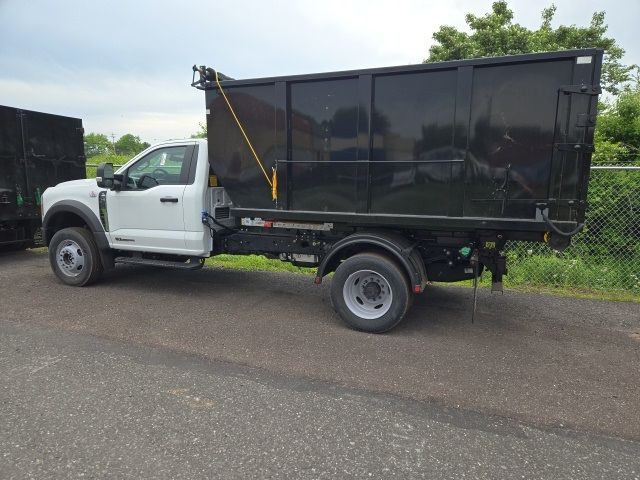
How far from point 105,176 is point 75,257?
1.38 m

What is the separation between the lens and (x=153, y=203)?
604 cm

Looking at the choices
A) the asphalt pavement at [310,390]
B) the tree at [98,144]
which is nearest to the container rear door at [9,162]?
the asphalt pavement at [310,390]

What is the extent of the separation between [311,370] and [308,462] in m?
1.28

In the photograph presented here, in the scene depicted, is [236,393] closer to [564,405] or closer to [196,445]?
[196,445]

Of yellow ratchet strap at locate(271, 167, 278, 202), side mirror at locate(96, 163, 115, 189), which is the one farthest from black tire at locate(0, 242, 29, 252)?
yellow ratchet strap at locate(271, 167, 278, 202)

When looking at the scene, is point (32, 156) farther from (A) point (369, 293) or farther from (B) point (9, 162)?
(A) point (369, 293)

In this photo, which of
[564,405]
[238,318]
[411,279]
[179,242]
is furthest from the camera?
[179,242]

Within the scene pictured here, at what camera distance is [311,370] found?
3.98 metres

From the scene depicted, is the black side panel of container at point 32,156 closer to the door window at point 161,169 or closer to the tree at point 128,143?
the door window at point 161,169

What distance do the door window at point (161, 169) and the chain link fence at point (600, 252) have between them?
4.98 m

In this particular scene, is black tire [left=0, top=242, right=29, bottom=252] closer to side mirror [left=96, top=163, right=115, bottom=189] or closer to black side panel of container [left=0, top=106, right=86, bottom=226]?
black side panel of container [left=0, top=106, right=86, bottom=226]

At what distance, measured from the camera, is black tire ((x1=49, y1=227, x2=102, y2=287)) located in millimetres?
6488

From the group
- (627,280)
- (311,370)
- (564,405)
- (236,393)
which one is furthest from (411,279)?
(627,280)

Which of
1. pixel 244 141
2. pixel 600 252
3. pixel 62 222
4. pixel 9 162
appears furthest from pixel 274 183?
pixel 9 162
